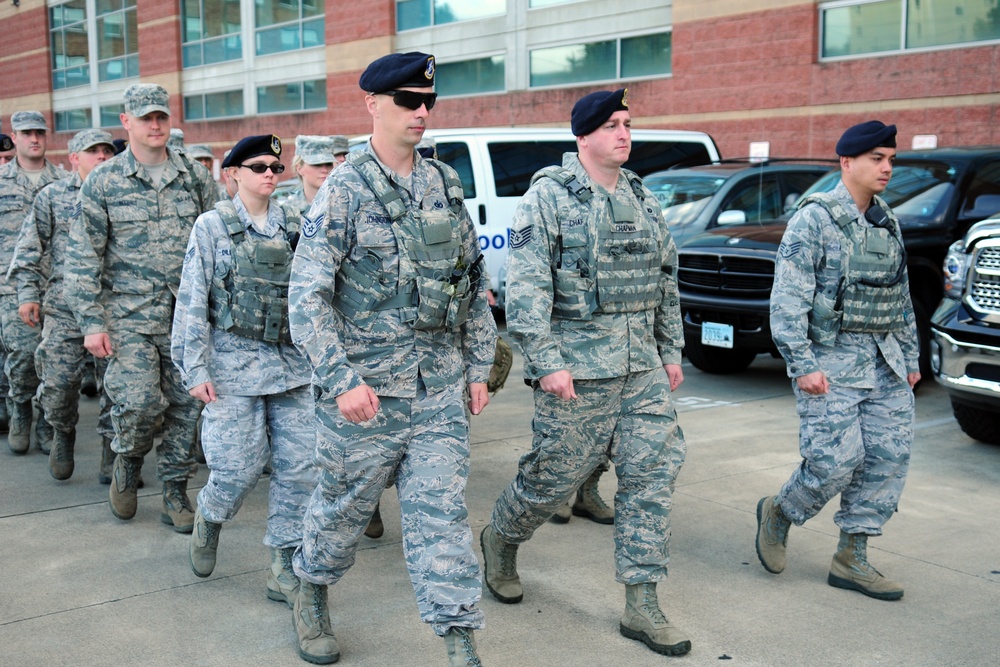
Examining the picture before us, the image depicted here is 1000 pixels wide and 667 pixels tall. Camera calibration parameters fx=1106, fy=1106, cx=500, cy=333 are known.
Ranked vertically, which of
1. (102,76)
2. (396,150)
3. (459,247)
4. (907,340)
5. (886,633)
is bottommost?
(886,633)

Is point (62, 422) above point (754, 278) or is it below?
below

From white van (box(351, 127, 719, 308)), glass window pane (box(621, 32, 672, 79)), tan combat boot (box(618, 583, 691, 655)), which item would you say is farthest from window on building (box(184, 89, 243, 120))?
tan combat boot (box(618, 583, 691, 655))

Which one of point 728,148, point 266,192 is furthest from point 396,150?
Result: point 728,148

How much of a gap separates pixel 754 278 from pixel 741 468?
2.50 meters

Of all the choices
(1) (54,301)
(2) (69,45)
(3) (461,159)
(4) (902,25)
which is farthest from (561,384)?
(2) (69,45)

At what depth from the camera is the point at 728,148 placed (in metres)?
16.6

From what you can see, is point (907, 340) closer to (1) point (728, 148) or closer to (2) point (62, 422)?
(2) point (62, 422)

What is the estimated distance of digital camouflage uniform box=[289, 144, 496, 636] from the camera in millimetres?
3484

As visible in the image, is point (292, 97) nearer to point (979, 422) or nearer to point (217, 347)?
point (979, 422)

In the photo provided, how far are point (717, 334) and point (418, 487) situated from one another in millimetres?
5593

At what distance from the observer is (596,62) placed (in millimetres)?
18516

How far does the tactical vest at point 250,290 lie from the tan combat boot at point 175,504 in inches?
48.2

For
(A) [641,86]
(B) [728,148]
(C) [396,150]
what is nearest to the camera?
(C) [396,150]

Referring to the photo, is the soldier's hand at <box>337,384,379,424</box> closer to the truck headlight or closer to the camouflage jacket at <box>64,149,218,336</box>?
the camouflage jacket at <box>64,149,218,336</box>
